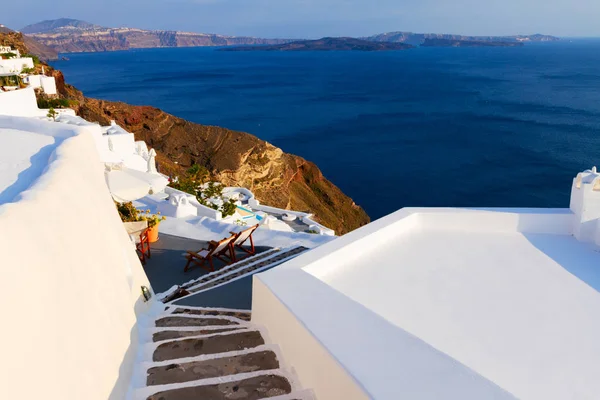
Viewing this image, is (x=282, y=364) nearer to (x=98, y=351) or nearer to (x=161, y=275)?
(x=98, y=351)

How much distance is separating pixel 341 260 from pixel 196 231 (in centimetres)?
549

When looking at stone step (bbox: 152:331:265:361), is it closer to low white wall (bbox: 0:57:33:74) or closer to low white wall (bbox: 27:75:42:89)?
low white wall (bbox: 0:57:33:74)

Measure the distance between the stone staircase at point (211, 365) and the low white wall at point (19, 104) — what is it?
1833cm

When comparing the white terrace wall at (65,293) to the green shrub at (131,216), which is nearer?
the white terrace wall at (65,293)

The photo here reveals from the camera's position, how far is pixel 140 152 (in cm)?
1903

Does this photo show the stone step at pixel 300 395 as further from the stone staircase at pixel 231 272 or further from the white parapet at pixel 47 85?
the white parapet at pixel 47 85

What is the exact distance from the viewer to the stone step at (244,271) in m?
6.36

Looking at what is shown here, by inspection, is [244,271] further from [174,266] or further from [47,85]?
[47,85]

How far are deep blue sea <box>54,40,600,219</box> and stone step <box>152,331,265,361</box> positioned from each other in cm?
3438

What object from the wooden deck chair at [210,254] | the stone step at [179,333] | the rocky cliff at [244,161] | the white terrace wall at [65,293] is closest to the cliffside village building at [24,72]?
the rocky cliff at [244,161]

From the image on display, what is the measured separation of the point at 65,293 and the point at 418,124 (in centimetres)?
6407

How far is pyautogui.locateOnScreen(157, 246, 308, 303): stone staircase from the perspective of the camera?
6.11 meters

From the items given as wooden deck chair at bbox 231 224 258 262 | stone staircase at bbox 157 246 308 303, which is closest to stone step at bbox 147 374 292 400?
stone staircase at bbox 157 246 308 303

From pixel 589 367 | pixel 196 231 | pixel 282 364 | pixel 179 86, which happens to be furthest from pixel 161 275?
pixel 179 86
